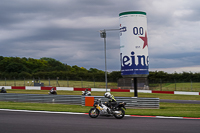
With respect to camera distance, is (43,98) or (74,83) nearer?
(43,98)

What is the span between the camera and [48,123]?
11828 millimetres

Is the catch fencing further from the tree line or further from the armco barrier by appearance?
the tree line

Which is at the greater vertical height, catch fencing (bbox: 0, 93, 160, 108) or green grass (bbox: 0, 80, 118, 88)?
green grass (bbox: 0, 80, 118, 88)

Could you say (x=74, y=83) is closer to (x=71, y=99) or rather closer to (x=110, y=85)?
(x=110, y=85)

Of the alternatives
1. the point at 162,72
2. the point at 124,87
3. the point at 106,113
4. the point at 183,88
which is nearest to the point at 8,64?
the point at 162,72

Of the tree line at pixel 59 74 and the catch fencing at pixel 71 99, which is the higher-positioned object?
the tree line at pixel 59 74

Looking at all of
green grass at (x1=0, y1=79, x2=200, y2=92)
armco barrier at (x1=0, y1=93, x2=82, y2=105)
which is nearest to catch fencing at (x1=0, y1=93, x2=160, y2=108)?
armco barrier at (x1=0, y1=93, x2=82, y2=105)

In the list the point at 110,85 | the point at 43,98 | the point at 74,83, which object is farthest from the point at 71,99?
the point at 74,83

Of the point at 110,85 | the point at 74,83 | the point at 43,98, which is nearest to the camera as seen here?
the point at 43,98

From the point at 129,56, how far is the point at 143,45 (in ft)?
4.28

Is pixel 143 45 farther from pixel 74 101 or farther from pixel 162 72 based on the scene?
pixel 162 72

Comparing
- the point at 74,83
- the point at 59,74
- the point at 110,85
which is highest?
the point at 59,74

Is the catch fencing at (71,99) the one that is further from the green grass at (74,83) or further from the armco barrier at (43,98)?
the green grass at (74,83)

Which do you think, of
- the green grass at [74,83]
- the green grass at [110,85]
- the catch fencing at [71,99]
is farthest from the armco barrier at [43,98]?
the green grass at [74,83]
